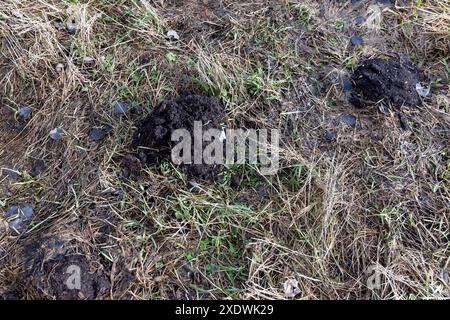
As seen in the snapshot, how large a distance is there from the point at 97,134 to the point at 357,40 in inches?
62.0

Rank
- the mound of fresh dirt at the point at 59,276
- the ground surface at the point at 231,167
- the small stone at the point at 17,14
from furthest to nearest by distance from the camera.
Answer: the small stone at the point at 17,14 → the ground surface at the point at 231,167 → the mound of fresh dirt at the point at 59,276

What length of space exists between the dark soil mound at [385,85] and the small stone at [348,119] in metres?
0.08

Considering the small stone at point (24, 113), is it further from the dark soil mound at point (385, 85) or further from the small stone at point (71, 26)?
the dark soil mound at point (385, 85)

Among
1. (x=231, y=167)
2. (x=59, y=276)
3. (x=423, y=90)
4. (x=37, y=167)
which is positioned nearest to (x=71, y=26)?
(x=37, y=167)

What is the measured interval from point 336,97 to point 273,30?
56 cm

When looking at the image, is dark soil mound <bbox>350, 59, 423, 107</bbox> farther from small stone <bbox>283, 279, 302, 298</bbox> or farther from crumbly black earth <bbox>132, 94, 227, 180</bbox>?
small stone <bbox>283, 279, 302, 298</bbox>

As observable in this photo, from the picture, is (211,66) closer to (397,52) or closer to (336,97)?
(336,97)

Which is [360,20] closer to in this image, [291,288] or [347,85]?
[347,85]

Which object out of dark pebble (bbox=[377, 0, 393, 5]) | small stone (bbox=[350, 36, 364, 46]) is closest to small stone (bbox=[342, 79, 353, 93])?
small stone (bbox=[350, 36, 364, 46])

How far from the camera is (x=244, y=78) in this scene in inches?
98.3

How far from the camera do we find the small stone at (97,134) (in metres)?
2.38

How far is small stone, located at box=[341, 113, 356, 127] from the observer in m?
2.46

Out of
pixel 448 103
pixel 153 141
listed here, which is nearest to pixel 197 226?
pixel 153 141

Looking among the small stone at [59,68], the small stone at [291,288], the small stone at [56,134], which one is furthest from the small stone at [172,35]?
the small stone at [291,288]
